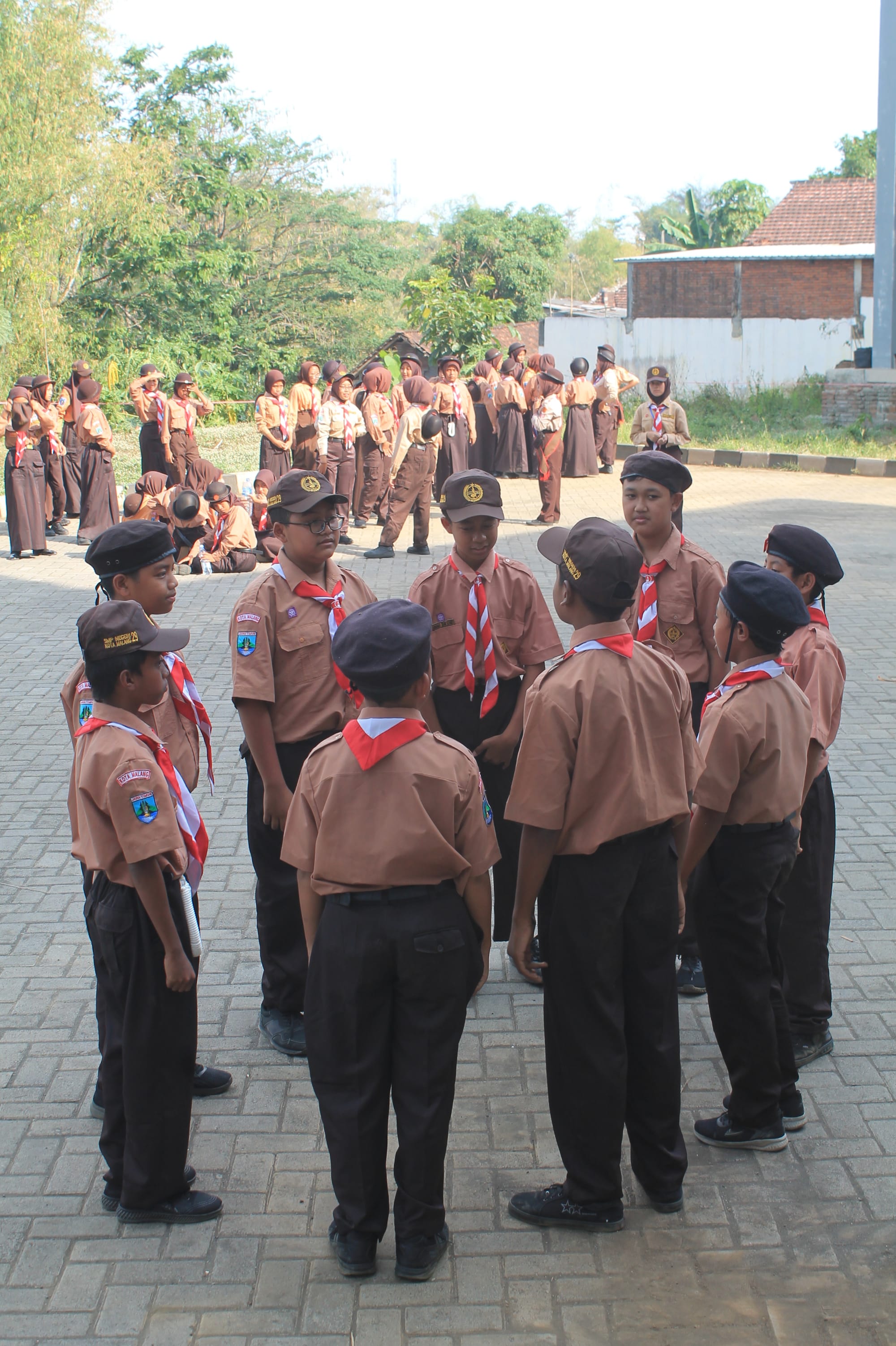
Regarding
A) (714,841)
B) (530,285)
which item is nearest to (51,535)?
(714,841)

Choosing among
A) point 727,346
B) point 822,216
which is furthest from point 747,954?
point 822,216

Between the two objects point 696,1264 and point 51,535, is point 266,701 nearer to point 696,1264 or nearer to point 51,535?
point 696,1264

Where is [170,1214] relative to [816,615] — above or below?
below

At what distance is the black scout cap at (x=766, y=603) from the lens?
3475 millimetres

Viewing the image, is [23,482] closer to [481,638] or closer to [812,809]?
[481,638]

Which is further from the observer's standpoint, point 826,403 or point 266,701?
point 826,403

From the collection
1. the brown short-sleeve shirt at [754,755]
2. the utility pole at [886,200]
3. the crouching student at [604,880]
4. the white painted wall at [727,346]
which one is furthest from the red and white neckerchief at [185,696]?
the white painted wall at [727,346]

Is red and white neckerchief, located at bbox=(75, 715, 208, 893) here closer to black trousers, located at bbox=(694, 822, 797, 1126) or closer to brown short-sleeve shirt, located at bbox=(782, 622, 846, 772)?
black trousers, located at bbox=(694, 822, 797, 1126)

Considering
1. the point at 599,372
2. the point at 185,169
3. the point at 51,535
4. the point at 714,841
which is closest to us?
the point at 714,841

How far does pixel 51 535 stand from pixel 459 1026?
13.3 metres

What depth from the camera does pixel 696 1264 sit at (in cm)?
317

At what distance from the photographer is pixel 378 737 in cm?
297

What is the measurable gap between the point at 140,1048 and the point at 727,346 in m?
27.4

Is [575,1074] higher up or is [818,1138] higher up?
[575,1074]
